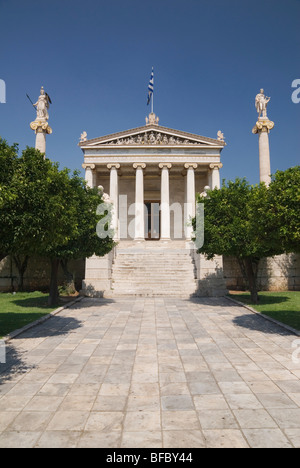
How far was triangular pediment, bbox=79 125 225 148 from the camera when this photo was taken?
3450 centimetres

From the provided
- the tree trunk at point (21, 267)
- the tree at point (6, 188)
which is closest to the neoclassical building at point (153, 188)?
the tree trunk at point (21, 267)

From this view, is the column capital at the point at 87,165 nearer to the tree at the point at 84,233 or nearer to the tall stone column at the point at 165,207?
the tall stone column at the point at 165,207

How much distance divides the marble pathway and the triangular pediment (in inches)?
1038

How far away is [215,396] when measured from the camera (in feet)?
18.0

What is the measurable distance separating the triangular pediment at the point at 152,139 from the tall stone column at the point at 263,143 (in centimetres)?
374

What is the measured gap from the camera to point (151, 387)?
19.5 feet

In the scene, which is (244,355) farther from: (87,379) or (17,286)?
(17,286)

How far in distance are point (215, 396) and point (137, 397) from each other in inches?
51.5

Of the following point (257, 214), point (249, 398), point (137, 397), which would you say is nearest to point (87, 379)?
point (137, 397)

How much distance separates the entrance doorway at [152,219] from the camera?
126 feet

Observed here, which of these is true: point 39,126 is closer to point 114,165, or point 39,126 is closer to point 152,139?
point 114,165

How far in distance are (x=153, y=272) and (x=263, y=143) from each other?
1866 cm
